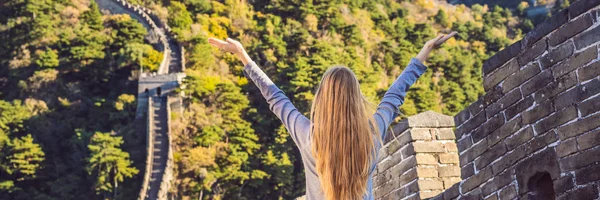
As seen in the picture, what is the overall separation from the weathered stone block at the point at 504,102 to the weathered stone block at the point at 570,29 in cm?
35

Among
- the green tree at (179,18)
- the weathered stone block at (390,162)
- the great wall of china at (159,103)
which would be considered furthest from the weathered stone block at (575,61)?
the green tree at (179,18)

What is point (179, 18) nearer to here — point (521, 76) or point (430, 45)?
point (521, 76)

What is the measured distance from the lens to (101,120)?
209 ft

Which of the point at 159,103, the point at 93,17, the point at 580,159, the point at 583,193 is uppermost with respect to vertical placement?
the point at 93,17

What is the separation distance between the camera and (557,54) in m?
5.21

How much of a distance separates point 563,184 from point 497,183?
0.61 metres

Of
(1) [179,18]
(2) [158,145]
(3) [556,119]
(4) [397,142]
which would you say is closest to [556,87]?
(3) [556,119]

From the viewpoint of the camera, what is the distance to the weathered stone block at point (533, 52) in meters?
5.31

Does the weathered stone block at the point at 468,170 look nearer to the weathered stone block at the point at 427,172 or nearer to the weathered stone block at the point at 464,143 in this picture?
the weathered stone block at the point at 464,143

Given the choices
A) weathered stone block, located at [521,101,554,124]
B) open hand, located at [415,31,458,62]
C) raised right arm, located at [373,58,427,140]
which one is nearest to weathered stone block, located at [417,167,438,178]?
weathered stone block, located at [521,101,554,124]

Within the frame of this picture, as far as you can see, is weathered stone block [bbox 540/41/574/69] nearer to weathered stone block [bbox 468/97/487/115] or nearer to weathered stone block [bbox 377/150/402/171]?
weathered stone block [bbox 468/97/487/115]

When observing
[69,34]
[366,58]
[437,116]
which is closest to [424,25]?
[366,58]

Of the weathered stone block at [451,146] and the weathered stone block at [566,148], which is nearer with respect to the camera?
the weathered stone block at [566,148]

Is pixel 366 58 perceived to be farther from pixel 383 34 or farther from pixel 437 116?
pixel 437 116
